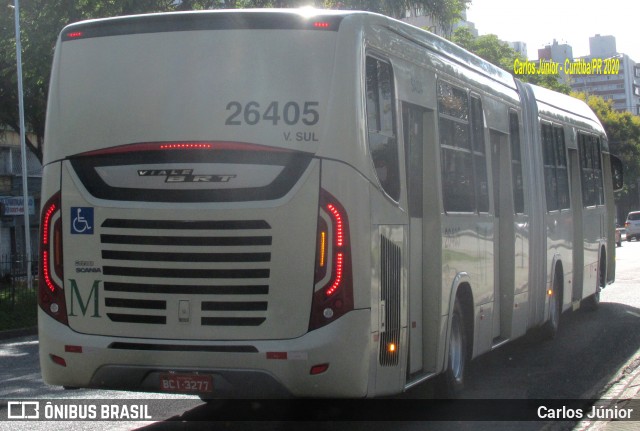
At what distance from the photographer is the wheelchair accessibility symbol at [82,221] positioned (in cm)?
745

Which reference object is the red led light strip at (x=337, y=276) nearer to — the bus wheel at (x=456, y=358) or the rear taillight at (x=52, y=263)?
the rear taillight at (x=52, y=263)

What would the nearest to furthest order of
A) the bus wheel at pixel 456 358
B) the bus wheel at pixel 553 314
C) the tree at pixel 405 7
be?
the bus wheel at pixel 456 358 < the bus wheel at pixel 553 314 < the tree at pixel 405 7

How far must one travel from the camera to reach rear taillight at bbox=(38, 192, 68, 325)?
24.7 feet

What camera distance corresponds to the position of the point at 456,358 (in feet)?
31.7

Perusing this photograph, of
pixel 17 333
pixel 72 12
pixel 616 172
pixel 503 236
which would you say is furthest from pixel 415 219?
pixel 72 12

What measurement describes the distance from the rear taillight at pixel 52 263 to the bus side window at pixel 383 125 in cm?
233

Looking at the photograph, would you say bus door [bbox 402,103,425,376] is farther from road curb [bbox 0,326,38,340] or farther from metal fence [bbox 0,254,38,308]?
metal fence [bbox 0,254,38,308]

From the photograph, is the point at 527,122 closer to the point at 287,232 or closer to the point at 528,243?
the point at 528,243

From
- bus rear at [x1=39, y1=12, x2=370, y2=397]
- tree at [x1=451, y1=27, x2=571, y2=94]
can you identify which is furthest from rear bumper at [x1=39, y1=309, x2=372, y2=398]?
tree at [x1=451, y1=27, x2=571, y2=94]

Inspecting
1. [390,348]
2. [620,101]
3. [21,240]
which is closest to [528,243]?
[390,348]

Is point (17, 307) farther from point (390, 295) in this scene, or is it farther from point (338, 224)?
point (338, 224)

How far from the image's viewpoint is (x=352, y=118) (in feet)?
23.3

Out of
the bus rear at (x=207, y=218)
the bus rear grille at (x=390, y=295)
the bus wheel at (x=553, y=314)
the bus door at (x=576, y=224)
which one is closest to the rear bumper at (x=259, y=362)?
the bus rear at (x=207, y=218)

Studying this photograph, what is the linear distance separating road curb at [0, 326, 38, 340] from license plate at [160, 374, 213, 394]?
12.1 meters
